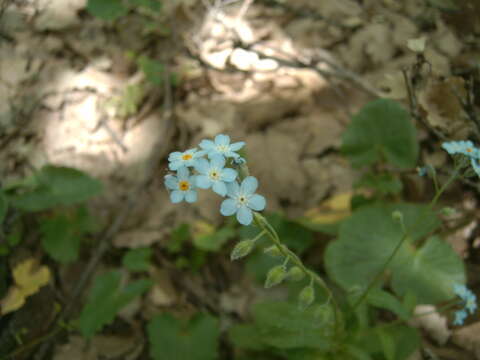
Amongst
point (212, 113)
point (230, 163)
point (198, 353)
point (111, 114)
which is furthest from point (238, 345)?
point (111, 114)

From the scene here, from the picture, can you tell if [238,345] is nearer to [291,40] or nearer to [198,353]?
[198,353]

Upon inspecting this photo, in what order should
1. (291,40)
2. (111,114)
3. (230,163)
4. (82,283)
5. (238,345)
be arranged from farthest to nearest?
1. (291,40)
2. (111,114)
3. (82,283)
4. (238,345)
5. (230,163)

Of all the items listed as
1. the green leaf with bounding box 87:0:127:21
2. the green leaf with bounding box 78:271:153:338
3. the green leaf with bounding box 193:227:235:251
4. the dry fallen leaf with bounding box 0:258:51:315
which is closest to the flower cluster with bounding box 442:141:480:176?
the green leaf with bounding box 193:227:235:251

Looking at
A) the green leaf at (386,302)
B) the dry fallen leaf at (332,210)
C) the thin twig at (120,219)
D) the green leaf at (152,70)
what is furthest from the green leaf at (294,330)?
the green leaf at (152,70)

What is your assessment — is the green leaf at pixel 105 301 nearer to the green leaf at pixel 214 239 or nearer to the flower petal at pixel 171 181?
the green leaf at pixel 214 239

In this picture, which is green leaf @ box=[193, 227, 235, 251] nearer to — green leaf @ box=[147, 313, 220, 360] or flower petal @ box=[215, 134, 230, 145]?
green leaf @ box=[147, 313, 220, 360]

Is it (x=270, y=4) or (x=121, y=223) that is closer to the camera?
(x=121, y=223)
